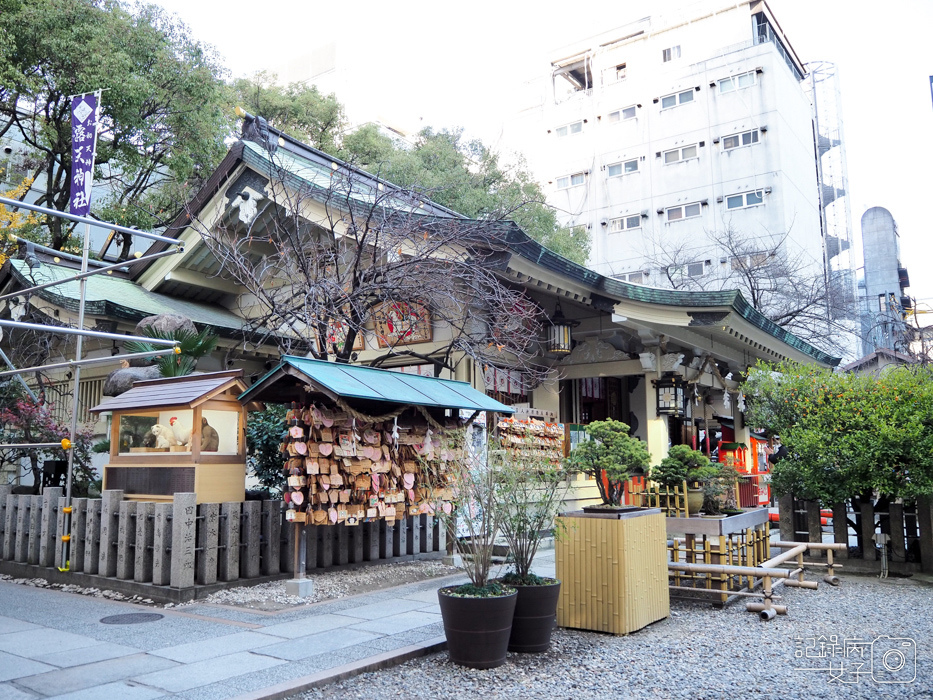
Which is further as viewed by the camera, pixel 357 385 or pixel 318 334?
pixel 318 334

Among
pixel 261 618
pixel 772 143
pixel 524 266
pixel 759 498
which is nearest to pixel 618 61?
pixel 772 143

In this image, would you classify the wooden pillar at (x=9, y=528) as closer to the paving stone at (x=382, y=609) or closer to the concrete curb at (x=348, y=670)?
the paving stone at (x=382, y=609)

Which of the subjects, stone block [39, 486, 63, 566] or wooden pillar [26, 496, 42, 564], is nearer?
stone block [39, 486, 63, 566]

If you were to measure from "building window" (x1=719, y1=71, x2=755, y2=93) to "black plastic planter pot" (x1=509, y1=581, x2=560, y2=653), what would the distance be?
35.9 m

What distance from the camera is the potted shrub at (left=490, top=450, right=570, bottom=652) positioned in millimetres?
5953

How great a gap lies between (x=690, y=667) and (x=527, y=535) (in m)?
1.64

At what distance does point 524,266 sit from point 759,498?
10838 mm

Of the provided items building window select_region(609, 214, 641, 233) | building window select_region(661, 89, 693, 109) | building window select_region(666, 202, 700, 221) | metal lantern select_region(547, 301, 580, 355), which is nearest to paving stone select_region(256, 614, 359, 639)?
metal lantern select_region(547, 301, 580, 355)

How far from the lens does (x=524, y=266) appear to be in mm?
11617

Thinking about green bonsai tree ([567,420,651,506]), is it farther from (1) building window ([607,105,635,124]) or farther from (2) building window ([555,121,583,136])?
(2) building window ([555,121,583,136])

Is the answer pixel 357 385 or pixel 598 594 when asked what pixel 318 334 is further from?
pixel 598 594

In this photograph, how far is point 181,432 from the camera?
27.7ft

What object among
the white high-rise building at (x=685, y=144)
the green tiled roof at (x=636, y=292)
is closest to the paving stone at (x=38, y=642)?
the green tiled roof at (x=636, y=292)

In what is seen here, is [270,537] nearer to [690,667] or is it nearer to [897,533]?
[690,667]
